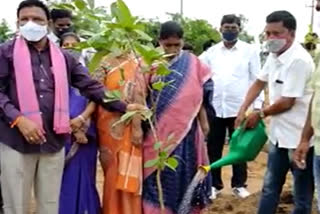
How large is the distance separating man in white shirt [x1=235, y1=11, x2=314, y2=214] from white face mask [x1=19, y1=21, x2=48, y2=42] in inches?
56.1

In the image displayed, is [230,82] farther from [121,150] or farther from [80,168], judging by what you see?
[80,168]

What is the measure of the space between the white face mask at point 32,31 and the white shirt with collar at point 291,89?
1492 mm

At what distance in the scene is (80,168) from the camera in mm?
4344

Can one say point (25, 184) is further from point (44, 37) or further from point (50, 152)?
point (44, 37)

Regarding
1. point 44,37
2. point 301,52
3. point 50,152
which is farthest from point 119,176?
point 301,52

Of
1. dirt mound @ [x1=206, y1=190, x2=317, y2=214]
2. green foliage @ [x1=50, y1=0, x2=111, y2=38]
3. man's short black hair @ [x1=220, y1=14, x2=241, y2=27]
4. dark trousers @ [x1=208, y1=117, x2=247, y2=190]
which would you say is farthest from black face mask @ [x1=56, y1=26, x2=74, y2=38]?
green foliage @ [x1=50, y1=0, x2=111, y2=38]

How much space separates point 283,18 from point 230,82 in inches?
77.1

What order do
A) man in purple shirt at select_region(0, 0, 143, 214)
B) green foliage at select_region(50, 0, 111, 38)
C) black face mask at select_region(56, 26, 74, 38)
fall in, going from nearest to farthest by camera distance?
green foliage at select_region(50, 0, 111, 38), man in purple shirt at select_region(0, 0, 143, 214), black face mask at select_region(56, 26, 74, 38)

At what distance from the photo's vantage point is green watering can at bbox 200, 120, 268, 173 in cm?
433

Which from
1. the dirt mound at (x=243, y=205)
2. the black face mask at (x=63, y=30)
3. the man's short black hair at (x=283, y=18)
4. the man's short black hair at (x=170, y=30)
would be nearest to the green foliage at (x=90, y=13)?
the man's short black hair at (x=170, y=30)

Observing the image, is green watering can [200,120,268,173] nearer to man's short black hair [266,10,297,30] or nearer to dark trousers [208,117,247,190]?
man's short black hair [266,10,297,30]

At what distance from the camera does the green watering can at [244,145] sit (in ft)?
14.2

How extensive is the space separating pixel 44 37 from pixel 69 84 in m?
0.34

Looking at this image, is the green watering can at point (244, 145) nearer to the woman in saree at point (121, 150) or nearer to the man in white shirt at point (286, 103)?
the man in white shirt at point (286, 103)
